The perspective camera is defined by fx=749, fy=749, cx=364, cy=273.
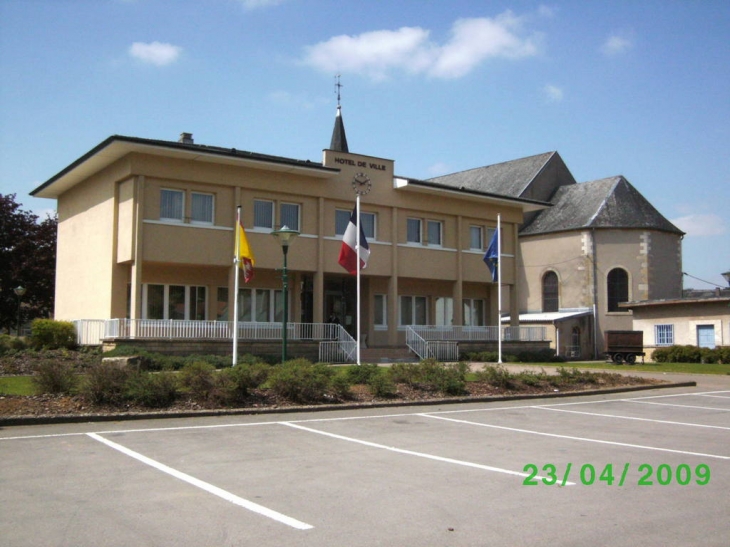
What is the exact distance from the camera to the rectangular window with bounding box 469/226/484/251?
36.9 m

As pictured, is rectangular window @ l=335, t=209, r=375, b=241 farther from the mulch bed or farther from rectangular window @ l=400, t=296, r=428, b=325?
the mulch bed

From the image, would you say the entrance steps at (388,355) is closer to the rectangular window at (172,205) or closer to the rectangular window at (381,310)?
the rectangular window at (381,310)

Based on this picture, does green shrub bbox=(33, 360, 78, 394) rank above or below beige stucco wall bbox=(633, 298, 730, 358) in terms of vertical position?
below

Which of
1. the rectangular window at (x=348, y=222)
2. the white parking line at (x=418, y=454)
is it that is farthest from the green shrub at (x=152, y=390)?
the rectangular window at (x=348, y=222)

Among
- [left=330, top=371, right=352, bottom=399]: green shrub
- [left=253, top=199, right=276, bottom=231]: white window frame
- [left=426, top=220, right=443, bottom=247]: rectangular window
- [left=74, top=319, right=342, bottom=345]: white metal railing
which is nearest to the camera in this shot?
[left=330, top=371, right=352, bottom=399]: green shrub

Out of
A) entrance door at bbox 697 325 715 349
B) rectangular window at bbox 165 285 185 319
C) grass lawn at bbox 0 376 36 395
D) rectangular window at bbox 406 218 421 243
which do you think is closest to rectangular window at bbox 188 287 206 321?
rectangular window at bbox 165 285 185 319

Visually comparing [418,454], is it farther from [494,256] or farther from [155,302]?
[494,256]

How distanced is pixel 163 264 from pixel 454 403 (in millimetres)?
15756

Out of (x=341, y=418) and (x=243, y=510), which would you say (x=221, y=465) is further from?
(x=341, y=418)

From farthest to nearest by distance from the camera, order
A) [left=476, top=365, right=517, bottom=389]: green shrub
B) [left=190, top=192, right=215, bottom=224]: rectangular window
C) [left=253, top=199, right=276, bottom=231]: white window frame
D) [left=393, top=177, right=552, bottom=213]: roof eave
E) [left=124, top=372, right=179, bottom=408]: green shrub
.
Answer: [left=393, top=177, right=552, bottom=213]: roof eave → [left=253, top=199, right=276, bottom=231]: white window frame → [left=190, top=192, right=215, bottom=224]: rectangular window → [left=476, top=365, right=517, bottom=389]: green shrub → [left=124, top=372, right=179, bottom=408]: green shrub

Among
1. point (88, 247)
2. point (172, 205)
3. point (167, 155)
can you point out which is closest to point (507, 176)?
point (172, 205)

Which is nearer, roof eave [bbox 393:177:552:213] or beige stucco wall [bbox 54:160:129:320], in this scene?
beige stucco wall [bbox 54:160:129:320]
